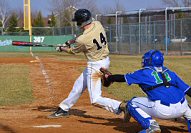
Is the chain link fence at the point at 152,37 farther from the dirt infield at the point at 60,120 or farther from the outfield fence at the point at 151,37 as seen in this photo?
the dirt infield at the point at 60,120

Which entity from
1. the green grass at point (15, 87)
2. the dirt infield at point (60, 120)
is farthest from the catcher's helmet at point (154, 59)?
the green grass at point (15, 87)

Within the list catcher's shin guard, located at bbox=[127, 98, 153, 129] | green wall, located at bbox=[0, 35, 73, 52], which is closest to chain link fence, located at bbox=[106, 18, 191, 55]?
green wall, located at bbox=[0, 35, 73, 52]

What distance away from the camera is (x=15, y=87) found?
1314cm

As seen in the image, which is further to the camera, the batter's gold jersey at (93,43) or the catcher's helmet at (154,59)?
the batter's gold jersey at (93,43)

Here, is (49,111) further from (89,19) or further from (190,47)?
(190,47)

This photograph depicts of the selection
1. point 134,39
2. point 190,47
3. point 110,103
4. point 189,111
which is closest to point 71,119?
point 110,103

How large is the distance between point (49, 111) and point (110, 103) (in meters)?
2.15

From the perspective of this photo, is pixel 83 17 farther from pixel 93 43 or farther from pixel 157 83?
pixel 157 83

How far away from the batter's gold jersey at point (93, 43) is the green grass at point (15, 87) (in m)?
3.45

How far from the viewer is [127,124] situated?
7406mm

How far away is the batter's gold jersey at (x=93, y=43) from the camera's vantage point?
7512mm

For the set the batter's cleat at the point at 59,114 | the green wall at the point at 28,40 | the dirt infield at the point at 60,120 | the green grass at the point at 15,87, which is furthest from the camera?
the green wall at the point at 28,40

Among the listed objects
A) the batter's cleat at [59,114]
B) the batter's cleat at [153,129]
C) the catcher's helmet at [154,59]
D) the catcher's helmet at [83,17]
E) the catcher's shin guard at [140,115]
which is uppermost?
the catcher's helmet at [83,17]

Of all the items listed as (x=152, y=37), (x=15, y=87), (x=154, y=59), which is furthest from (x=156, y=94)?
(x=152, y=37)
